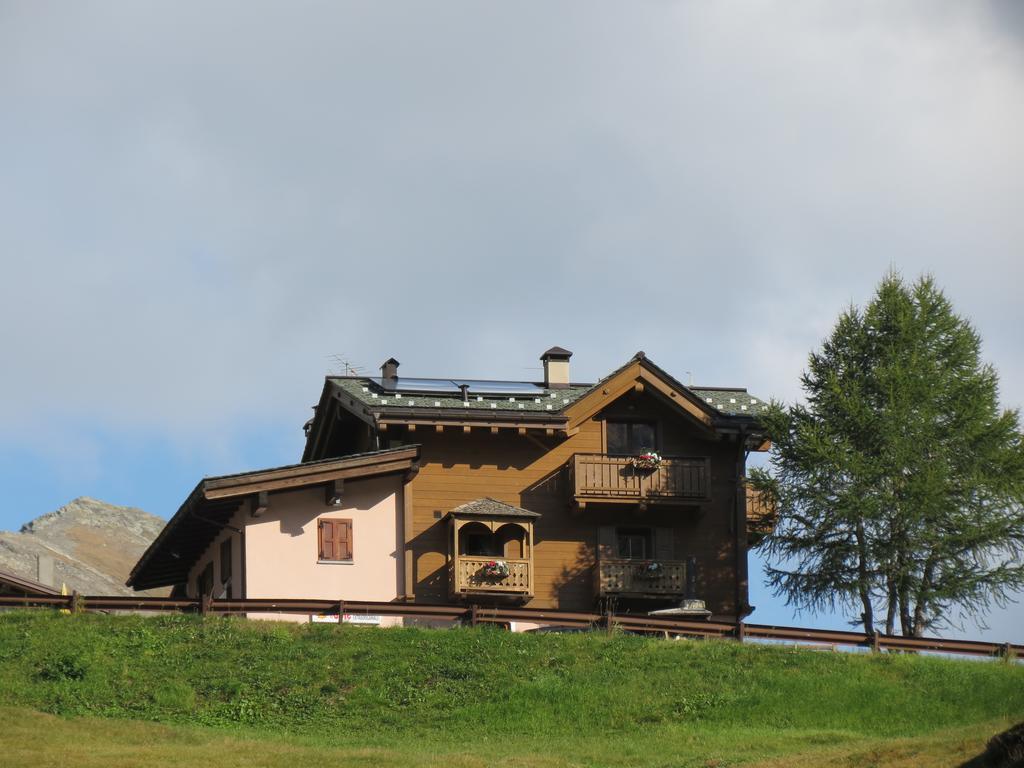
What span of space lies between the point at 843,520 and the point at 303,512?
15241mm

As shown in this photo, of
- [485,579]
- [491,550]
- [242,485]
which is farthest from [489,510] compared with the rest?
[242,485]

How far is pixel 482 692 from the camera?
37.0m

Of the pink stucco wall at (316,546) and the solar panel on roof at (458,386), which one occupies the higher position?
the solar panel on roof at (458,386)

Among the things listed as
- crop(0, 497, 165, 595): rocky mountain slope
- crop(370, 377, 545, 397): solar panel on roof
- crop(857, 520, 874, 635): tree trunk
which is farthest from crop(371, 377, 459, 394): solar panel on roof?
crop(0, 497, 165, 595): rocky mountain slope

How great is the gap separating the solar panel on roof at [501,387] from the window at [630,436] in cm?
256

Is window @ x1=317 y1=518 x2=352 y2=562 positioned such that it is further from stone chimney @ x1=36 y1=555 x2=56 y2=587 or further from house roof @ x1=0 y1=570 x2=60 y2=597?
stone chimney @ x1=36 y1=555 x2=56 y2=587

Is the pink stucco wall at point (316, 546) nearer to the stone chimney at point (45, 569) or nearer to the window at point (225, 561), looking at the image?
the window at point (225, 561)

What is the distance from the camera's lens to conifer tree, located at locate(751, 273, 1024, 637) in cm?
4594

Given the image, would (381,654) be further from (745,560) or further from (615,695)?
(745,560)

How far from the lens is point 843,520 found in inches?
1838

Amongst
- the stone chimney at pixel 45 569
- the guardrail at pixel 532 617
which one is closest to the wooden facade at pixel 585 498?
the guardrail at pixel 532 617

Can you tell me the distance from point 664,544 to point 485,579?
20.3 ft

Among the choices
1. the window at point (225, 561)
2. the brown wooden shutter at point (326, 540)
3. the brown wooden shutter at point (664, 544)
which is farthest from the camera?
the brown wooden shutter at point (664, 544)

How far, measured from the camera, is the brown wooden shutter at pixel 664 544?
1977 inches
